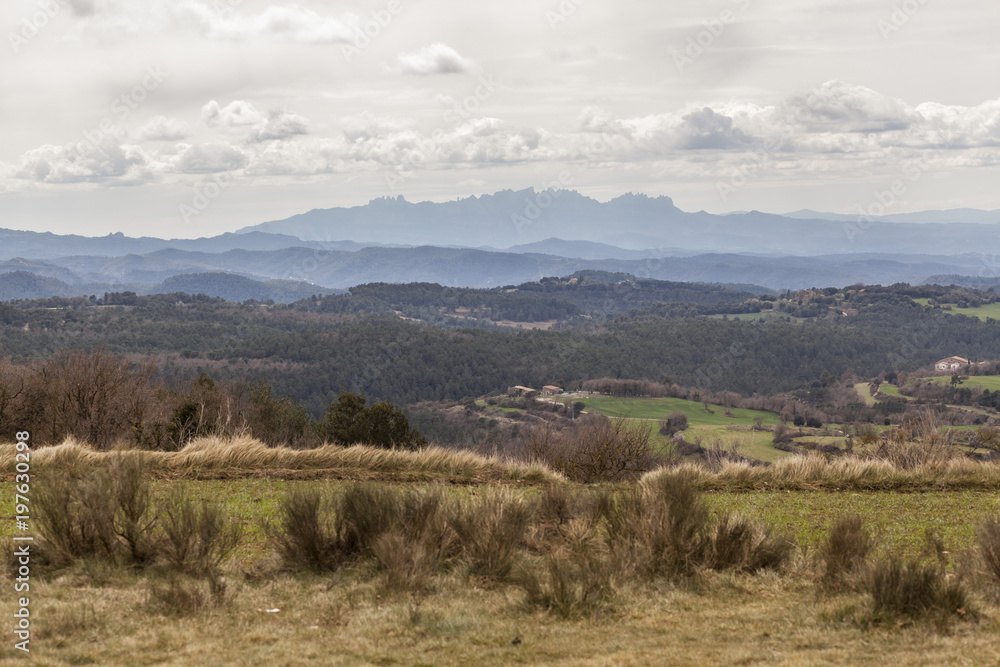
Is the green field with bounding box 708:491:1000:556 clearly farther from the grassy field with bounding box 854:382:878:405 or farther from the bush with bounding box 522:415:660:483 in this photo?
the grassy field with bounding box 854:382:878:405

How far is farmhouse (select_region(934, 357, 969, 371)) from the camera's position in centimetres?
10941

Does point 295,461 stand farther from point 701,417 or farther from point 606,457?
point 701,417

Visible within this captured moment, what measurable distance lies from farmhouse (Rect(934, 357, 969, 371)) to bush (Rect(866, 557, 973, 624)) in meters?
119

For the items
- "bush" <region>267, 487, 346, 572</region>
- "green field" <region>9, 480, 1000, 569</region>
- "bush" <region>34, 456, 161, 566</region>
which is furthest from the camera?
"green field" <region>9, 480, 1000, 569</region>

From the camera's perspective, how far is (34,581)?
6770mm

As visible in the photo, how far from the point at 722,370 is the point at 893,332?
46.5m

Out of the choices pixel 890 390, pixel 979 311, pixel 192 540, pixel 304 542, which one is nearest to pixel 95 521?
pixel 192 540

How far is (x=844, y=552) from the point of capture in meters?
7.27

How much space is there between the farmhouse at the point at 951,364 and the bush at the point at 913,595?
392 ft

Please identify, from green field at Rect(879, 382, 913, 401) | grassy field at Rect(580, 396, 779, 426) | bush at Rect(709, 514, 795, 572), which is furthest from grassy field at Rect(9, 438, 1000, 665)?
green field at Rect(879, 382, 913, 401)

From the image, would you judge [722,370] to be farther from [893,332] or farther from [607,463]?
[607,463]

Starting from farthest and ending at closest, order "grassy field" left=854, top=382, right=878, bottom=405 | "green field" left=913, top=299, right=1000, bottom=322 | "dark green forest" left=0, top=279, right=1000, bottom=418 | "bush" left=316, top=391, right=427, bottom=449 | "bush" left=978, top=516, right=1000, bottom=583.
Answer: "green field" left=913, top=299, right=1000, bottom=322, "dark green forest" left=0, top=279, right=1000, bottom=418, "grassy field" left=854, top=382, right=878, bottom=405, "bush" left=316, top=391, right=427, bottom=449, "bush" left=978, top=516, right=1000, bottom=583

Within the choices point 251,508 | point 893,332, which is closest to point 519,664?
point 251,508

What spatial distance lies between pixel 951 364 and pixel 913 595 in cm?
12628
